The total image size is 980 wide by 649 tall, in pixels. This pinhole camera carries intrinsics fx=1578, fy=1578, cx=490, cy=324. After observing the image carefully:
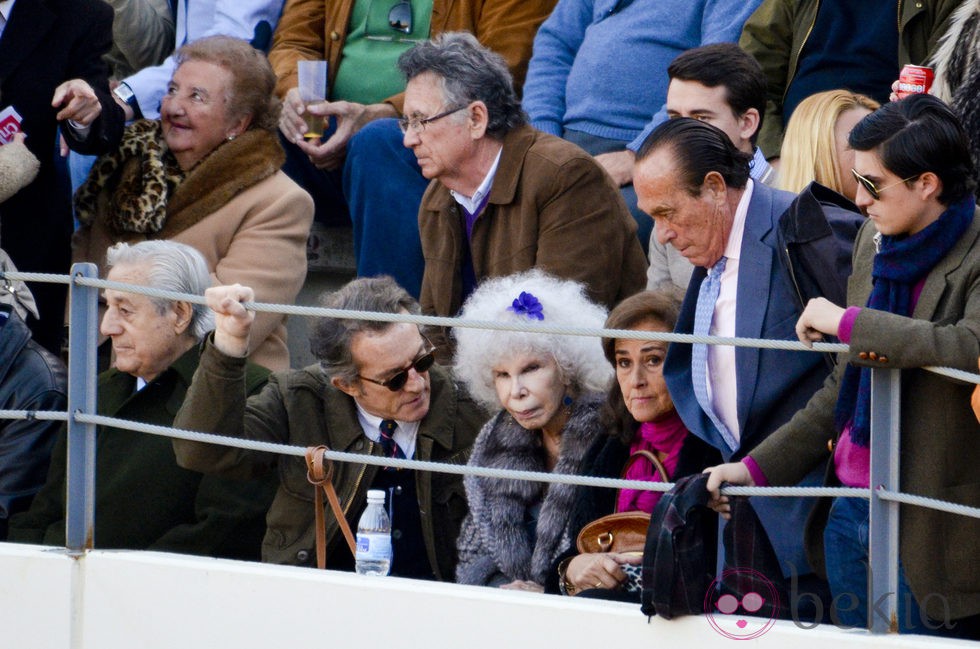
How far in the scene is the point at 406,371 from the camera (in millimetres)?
4266

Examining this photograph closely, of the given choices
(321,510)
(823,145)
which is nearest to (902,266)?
(823,145)

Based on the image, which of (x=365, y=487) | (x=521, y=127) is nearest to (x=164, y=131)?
(x=521, y=127)

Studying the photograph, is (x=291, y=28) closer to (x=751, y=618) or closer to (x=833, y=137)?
(x=833, y=137)

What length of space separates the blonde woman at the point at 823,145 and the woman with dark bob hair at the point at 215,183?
6.26 ft

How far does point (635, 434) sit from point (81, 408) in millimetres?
1346

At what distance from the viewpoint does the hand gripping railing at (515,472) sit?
9.71 feet

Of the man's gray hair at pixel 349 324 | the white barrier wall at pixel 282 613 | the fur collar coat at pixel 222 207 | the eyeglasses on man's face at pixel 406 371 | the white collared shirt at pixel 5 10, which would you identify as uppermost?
the white collared shirt at pixel 5 10

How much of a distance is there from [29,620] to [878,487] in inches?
82.3

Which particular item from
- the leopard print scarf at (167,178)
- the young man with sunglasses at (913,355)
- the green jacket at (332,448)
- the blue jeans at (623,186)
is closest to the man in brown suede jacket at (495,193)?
the blue jeans at (623,186)

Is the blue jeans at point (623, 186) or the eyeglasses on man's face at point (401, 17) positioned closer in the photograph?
the blue jeans at point (623, 186)

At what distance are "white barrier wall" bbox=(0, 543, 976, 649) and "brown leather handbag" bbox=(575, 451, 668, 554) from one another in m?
0.39

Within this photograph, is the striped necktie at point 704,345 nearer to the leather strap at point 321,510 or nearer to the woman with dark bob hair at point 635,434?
the woman with dark bob hair at point 635,434

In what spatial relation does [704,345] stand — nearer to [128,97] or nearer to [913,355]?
[913,355]

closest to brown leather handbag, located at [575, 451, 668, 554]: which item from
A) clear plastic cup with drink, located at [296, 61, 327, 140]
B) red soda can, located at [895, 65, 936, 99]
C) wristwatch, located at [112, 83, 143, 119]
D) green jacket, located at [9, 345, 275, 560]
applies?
green jacket, located at [9, 345, 275, 560]
